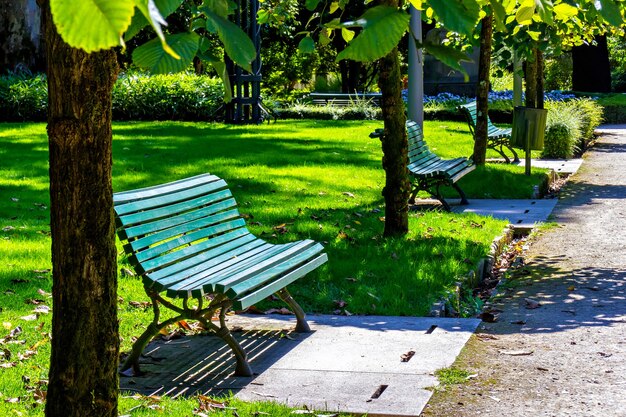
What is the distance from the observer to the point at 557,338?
21.0ft

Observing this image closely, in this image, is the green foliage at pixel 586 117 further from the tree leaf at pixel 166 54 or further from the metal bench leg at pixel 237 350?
the tree leaf at pixel 166 54

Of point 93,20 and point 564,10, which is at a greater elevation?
point 564,10

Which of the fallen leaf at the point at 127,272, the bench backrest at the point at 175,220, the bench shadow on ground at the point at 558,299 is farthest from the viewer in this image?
the fallen leaf at the point at 127,272

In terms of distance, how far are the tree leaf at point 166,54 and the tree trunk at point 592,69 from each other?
122 feet

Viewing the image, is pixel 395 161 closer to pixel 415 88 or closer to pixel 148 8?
pixel 415 88

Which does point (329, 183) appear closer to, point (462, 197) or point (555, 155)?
point (462, 197)

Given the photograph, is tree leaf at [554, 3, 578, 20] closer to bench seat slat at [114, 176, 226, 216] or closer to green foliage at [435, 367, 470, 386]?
green foliage at [435, 367, 470, 386]

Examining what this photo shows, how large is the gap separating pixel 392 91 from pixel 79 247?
252 inches

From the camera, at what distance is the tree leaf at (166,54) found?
6.94ft

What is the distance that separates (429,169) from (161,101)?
1341 centimetres

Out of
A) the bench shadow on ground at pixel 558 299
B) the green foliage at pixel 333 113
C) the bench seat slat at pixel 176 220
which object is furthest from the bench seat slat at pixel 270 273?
the green foliage at pixel 333 113

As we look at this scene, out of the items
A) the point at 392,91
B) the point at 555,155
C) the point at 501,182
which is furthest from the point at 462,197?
the point at 555,155

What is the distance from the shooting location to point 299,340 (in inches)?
248

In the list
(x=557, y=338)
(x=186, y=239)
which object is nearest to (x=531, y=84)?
(x=557, y=338)
